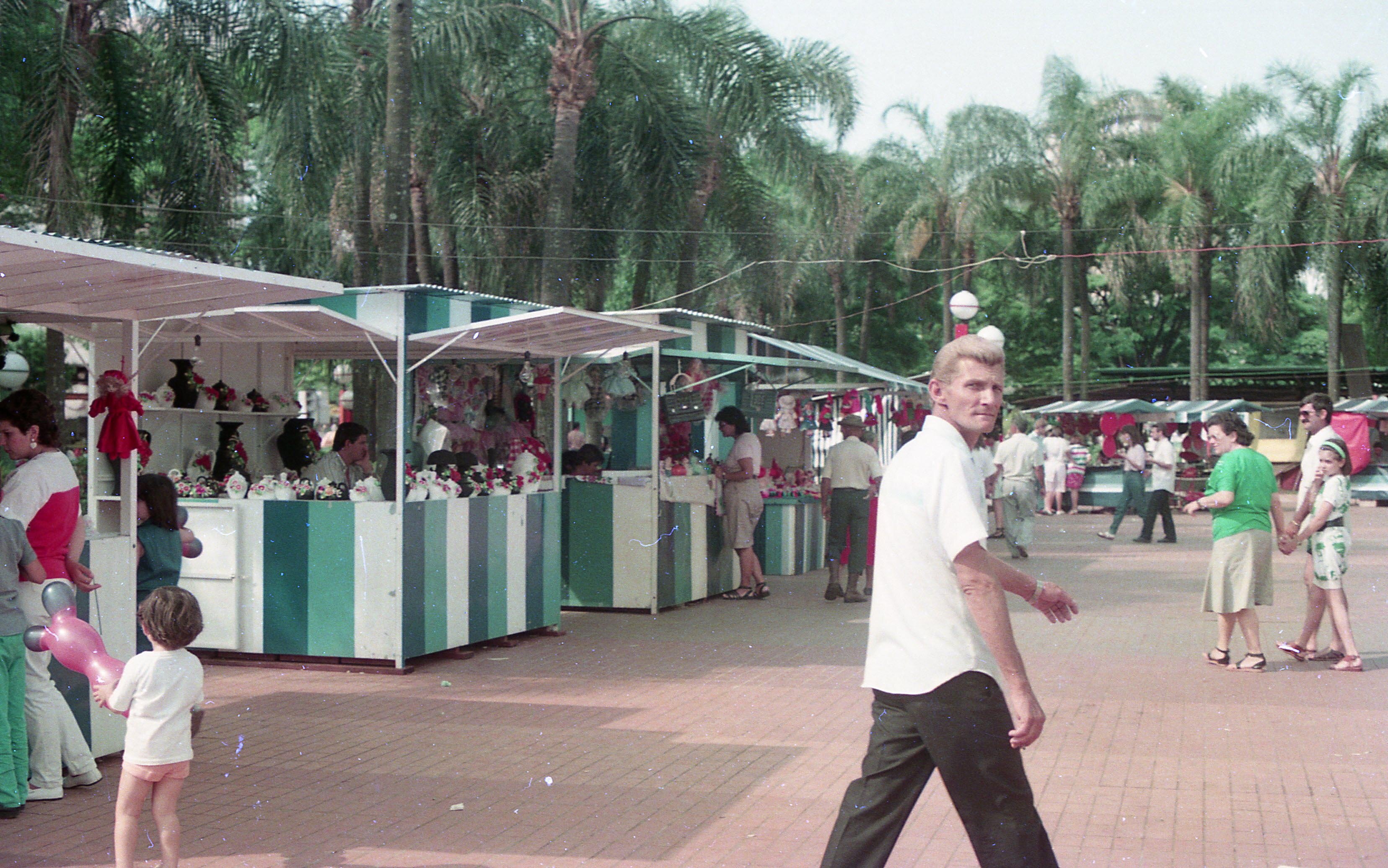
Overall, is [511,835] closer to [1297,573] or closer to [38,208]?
[1297,573]

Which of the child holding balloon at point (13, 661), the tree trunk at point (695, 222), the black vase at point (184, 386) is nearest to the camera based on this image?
the child holding balloon at point (13, 661)

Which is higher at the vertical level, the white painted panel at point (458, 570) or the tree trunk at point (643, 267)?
the tree trunk at point (643, 267)

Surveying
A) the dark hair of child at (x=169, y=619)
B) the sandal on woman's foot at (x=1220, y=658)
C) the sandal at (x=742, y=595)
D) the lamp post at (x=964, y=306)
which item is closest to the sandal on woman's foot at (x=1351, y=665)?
the sandal on woman's foot at (x=1220, y=658)

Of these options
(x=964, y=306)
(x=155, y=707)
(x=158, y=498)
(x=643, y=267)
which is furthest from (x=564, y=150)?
(x=155, y=707)

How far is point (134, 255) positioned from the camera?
547 centimetres

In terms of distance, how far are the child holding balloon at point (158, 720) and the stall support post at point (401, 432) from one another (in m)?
4.36

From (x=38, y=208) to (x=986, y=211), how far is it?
1105 inches

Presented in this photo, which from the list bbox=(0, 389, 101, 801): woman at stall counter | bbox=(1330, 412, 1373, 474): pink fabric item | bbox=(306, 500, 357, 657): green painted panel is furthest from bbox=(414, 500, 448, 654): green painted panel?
bbox=(1330, 412, 1373, 474): pink fabric item

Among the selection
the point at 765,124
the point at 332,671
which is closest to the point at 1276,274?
the point at 765,124

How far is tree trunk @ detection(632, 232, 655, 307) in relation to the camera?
2367 cm

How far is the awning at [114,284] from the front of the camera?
Result: 5207mm

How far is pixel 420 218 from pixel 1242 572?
1868cm

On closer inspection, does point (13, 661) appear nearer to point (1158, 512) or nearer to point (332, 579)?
point (332, 579)

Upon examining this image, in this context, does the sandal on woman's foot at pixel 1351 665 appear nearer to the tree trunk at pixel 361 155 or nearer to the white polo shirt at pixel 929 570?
the white polo shirt at pixel 929 570
